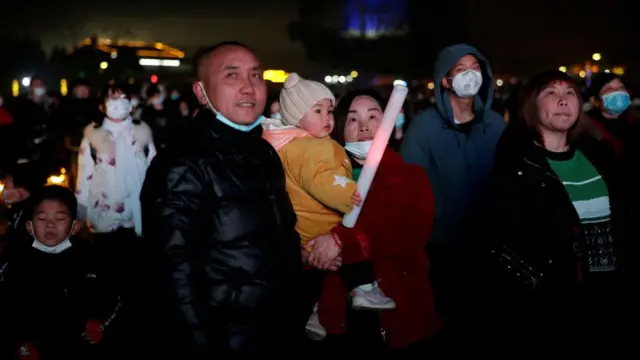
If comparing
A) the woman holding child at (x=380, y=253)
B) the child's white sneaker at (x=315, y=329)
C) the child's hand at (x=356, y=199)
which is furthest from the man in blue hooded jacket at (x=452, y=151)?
the child's hand at (x=356, y=199)

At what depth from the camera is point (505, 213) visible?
3660 mm

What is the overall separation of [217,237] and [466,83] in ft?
8.58

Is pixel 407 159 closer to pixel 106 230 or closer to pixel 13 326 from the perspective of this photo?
pixel 13 326

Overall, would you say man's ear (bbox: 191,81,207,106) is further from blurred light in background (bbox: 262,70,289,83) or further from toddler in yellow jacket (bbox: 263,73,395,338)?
toddler in yellow jacket (bbox: 263,73,395,338)

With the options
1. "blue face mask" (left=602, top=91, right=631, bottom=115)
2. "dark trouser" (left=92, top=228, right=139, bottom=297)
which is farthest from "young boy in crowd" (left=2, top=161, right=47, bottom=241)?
"blue face mask" (left=602, top=91, right=631, bottom=115)

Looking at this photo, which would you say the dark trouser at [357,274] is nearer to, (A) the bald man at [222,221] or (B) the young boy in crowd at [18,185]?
(A) the bald man at [222,221]

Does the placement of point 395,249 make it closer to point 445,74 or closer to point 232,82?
point 232,82

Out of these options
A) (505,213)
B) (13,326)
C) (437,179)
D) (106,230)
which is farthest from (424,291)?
(106,230)

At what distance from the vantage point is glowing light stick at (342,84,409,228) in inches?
117

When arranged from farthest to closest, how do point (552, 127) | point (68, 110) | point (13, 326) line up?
point (68, 110)
point (13, 326)
point (552, 127)

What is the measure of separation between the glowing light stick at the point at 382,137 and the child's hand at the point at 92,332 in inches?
95.0

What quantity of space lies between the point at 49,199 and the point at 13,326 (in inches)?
37.3

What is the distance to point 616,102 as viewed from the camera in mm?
6344

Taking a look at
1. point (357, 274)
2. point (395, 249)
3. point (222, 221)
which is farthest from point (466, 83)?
point (222, 221)
